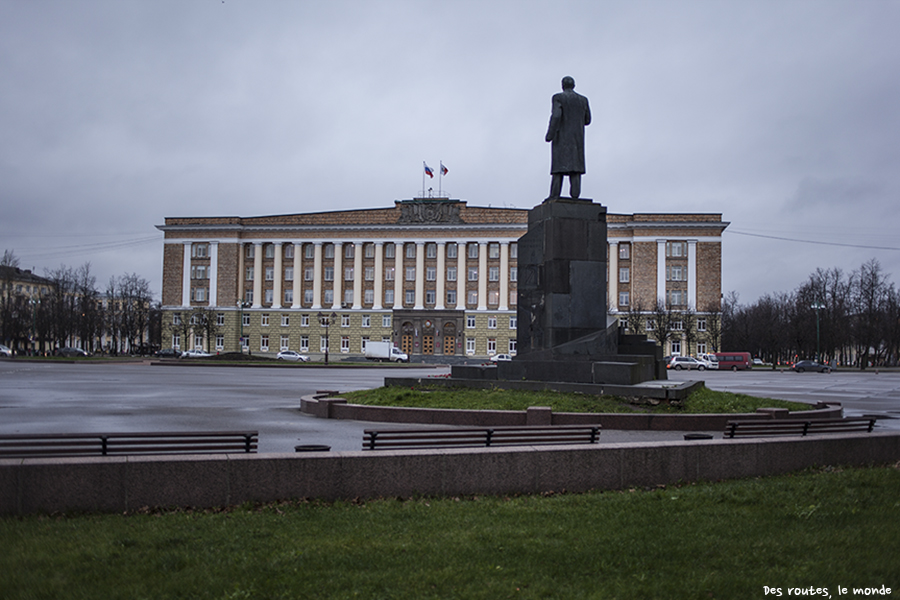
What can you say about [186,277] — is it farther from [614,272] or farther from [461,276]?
[614,272]

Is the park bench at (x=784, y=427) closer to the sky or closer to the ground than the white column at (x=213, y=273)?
closer to the ground

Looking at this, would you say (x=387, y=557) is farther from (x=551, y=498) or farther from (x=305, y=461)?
(x=551, y=498)

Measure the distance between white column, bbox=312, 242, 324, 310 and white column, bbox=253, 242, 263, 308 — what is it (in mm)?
7455

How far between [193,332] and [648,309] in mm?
58233

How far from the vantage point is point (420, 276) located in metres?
90.1

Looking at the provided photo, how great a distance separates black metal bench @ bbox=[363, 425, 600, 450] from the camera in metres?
8.84

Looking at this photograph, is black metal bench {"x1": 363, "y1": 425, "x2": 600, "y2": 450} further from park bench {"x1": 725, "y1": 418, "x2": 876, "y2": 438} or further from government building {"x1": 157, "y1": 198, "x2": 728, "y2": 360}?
government building {"x1": 157, "y1": 198, "x2": 728, "y2": 360}

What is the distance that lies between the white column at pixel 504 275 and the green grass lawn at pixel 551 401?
70.9 meters

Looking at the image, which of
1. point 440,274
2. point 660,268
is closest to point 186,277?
point 440,274

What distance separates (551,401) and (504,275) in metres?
74.2

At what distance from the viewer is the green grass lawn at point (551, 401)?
14.7m

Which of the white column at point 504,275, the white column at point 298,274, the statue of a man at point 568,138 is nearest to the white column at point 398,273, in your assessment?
the white column at point 298,274

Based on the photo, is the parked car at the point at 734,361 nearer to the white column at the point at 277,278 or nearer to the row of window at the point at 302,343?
the row of window at the point at 302,343

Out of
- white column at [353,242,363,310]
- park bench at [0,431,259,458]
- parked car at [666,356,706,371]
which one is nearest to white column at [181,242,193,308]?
white column at [353,242,363,310]
